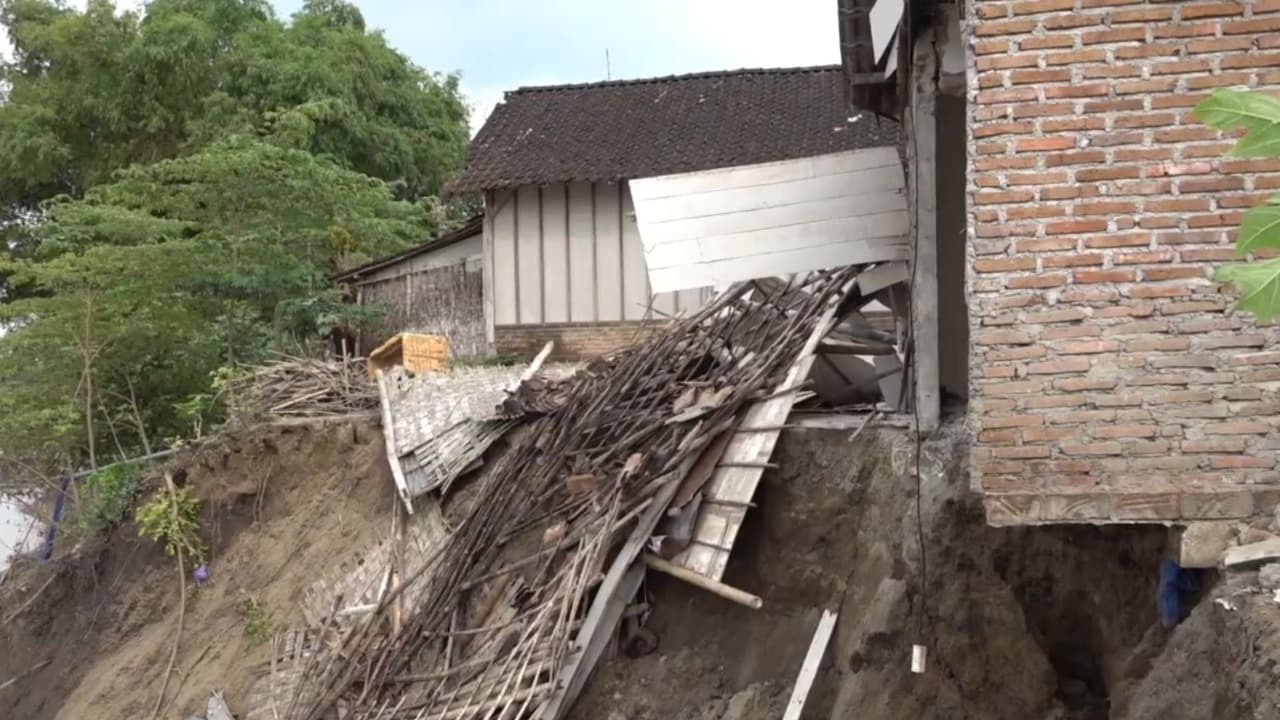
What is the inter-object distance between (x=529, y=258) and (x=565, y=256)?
0.55 m

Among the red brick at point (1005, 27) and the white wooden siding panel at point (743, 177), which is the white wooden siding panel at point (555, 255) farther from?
the red brick at point (1005, 27)

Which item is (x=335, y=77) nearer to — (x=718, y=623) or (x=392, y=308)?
(x=392, y=308)

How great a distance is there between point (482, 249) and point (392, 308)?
6.46 ft

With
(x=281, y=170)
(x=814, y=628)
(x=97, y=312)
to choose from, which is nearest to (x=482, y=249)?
(x=281, y=170)

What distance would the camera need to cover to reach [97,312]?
495 inches

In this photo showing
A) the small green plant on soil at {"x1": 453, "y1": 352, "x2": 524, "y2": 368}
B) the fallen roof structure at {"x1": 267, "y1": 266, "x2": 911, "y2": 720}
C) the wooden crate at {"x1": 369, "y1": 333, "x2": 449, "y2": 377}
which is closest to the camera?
the fallen roof structure at {"x1": 267, "y1": 266, "x2": 911, "y2": 720}

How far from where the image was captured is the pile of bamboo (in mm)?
10945

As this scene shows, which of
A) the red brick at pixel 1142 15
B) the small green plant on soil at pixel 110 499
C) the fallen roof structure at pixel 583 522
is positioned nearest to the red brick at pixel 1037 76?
the red brick at pixel 1142 15

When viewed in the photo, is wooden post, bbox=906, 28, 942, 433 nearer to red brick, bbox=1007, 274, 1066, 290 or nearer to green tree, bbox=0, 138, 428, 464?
red brick, bbox=1007, 274, 1066, 290

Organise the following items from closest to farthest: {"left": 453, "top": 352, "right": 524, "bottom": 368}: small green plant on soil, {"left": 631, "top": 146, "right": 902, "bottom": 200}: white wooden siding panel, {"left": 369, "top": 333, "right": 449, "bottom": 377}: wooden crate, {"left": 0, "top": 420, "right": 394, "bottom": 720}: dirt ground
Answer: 1. {"left": 631, "top": 146, "right": 902, "bottom": 200}: white wooden siding panel
2. {"left": 0, "top": 420, "right": 394, "bottom": 720}: dirt ground
3. {"left": 369, "top": 333, "right": 449, "bottom": 377}: wooden crate
4. {"left": 453, "top": 352, "right": 524, "bottom": 368}: small green plant on soil

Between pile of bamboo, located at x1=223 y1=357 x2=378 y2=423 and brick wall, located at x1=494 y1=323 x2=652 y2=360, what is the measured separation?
366 cm

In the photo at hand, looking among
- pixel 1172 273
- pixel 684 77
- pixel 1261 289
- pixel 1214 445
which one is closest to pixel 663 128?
pixel 684 77

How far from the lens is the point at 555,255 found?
48.8 ft

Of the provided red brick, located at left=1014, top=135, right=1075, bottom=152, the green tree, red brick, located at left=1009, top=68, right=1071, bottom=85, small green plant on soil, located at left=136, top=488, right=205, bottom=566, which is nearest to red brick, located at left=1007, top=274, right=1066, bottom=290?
red brick, located at left=1014, top=135, right=1075, bottom=152
